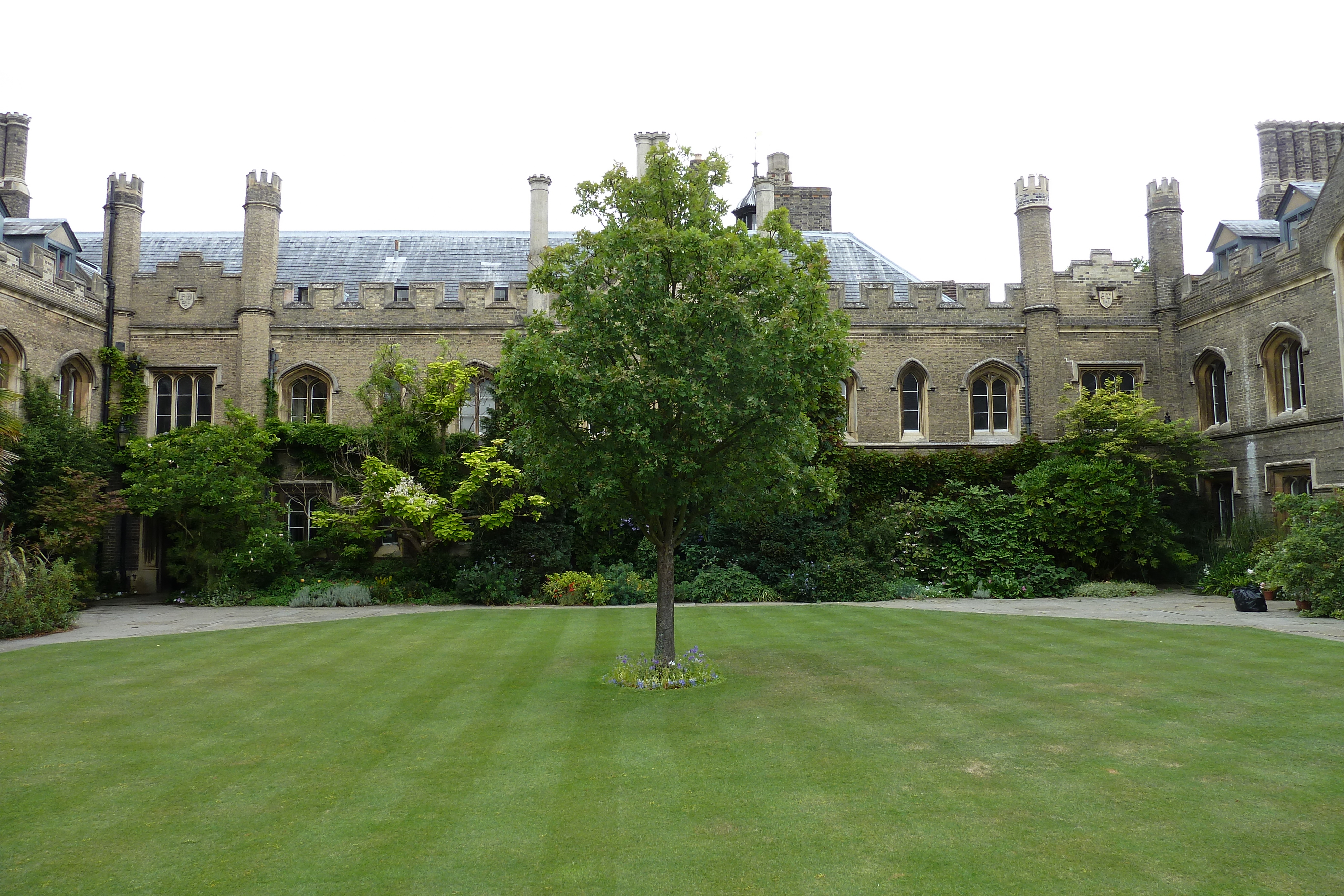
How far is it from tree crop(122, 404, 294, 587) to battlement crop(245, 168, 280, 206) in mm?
6169

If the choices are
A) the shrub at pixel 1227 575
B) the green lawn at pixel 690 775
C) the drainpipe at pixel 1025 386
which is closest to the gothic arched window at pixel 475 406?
the green lawn at pixel 690 775

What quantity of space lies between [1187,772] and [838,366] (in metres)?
5.28

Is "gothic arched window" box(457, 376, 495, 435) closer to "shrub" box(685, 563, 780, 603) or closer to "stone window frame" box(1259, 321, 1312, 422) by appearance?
"shrub" box(685, 563, 780, 603)

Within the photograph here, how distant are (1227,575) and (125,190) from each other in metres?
28.7

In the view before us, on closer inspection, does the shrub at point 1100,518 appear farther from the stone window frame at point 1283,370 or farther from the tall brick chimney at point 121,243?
the tall brick chimney at point 121,243

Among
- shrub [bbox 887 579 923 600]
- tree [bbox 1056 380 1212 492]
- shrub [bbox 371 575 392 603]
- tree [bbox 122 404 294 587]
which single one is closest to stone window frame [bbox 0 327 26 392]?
tree [bbox 122 404 294 587]

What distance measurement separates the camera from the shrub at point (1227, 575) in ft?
61.4

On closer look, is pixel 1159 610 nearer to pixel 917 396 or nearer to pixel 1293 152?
pixel 917 396

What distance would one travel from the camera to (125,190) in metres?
23.2

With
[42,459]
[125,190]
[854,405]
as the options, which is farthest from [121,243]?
[854,405]

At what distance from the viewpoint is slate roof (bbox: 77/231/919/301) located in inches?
1073

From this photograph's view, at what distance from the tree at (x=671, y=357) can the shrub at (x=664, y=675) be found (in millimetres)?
238

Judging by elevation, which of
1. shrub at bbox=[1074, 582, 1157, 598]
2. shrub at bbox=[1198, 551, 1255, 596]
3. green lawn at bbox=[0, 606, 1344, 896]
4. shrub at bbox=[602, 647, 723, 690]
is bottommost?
green lawn at bbox=[0, 606, 1344, 896]

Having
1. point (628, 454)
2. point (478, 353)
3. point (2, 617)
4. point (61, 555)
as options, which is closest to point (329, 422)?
point (478, 353)
